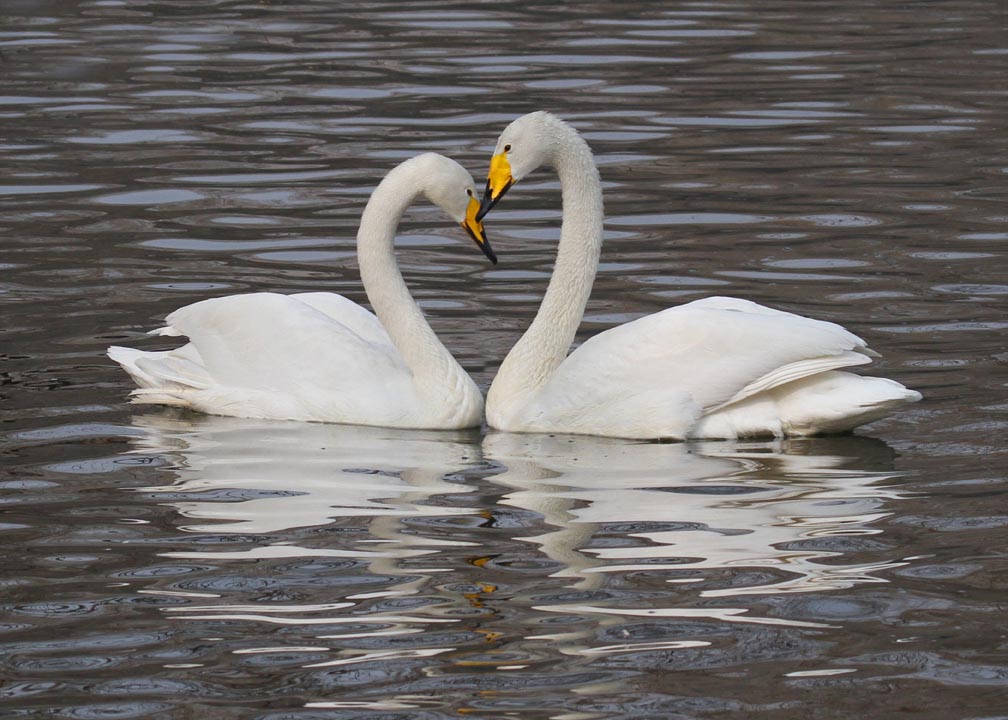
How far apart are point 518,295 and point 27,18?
37.4 ft

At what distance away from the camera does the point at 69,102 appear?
16.9 meters

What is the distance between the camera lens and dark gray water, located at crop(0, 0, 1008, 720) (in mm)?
5824

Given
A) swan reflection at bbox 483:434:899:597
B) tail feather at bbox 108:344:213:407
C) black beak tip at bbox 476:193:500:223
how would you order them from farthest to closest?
tail feather at bbox 108:344:213:407
black beak tip at bbox 476:193:500:223
swan reflection at bbox 483:434:899:597

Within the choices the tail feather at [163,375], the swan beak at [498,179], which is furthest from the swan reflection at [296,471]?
the swan beak at [498,179]

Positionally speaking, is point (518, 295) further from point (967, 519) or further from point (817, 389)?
point (967, 519)

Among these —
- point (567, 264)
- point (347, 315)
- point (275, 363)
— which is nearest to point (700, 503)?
point (567, 264)

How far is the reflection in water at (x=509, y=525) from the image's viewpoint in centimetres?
Answer: 616

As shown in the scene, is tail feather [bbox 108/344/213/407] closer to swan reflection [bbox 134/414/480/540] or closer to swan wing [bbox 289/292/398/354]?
swan reflection [bbox 134/414/480/540]

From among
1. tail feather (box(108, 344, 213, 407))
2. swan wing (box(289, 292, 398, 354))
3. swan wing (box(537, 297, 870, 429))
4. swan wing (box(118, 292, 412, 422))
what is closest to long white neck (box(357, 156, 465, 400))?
swan wing (box(118, 292, 412, 422))

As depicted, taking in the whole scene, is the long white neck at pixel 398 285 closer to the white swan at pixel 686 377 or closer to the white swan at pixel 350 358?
the white swan at pixel 350 358

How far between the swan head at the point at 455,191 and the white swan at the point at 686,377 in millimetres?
56

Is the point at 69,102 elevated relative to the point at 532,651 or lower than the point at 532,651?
elevated

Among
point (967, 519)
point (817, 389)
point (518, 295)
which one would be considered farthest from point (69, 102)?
point (967, 519)

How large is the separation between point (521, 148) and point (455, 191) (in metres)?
0.37
